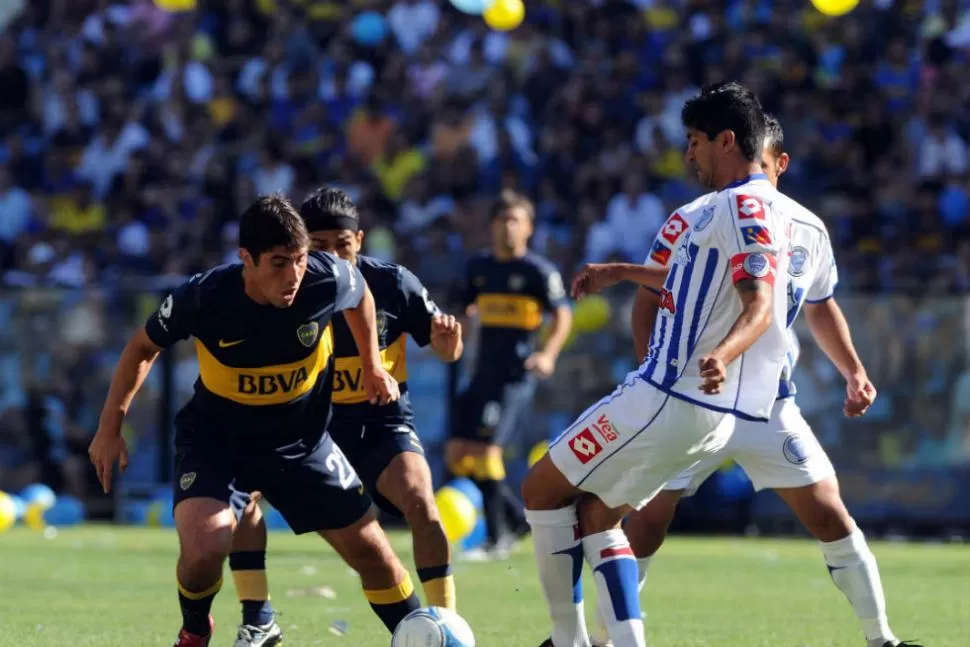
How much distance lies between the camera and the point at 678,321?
6.36 m

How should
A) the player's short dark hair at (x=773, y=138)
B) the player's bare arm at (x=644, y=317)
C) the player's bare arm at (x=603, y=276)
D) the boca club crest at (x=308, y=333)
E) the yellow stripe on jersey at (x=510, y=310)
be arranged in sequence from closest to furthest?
the player's bare arm at (x=603, y=276)
the boca club crest at (x=308, y=333)
the player's short dark hair at (x=773, y=138)
the player's bare arm at (x=644, y=317)
the yellow stripe on jersey at (x=510, y=310)

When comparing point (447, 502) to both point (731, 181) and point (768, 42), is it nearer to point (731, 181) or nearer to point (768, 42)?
point (731, 181)

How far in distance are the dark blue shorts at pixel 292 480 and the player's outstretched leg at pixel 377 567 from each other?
0.05 metres

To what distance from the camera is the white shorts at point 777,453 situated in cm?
687

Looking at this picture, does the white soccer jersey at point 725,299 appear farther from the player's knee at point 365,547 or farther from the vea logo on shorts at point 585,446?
the player's knee at point 365,547

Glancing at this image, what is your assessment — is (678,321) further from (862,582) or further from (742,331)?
(862,582)

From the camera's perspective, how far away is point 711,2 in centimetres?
2127

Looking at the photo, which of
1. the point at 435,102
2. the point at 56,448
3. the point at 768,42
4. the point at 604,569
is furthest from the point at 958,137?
the point at 604,569

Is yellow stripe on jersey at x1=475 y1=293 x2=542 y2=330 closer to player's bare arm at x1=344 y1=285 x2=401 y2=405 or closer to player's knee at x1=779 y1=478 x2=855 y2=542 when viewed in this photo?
player's bare arm at x1=344 y1=285 x2=401 y2=405

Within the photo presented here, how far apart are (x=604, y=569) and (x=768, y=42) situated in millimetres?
14826

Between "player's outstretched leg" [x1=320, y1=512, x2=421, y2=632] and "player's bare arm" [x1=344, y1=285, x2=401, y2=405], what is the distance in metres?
0.50

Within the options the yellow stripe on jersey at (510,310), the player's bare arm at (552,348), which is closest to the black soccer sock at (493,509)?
the player's bare arm at (552,348)

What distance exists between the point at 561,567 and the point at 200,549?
54.3 inches

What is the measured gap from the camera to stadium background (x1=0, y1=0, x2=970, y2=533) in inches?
665
